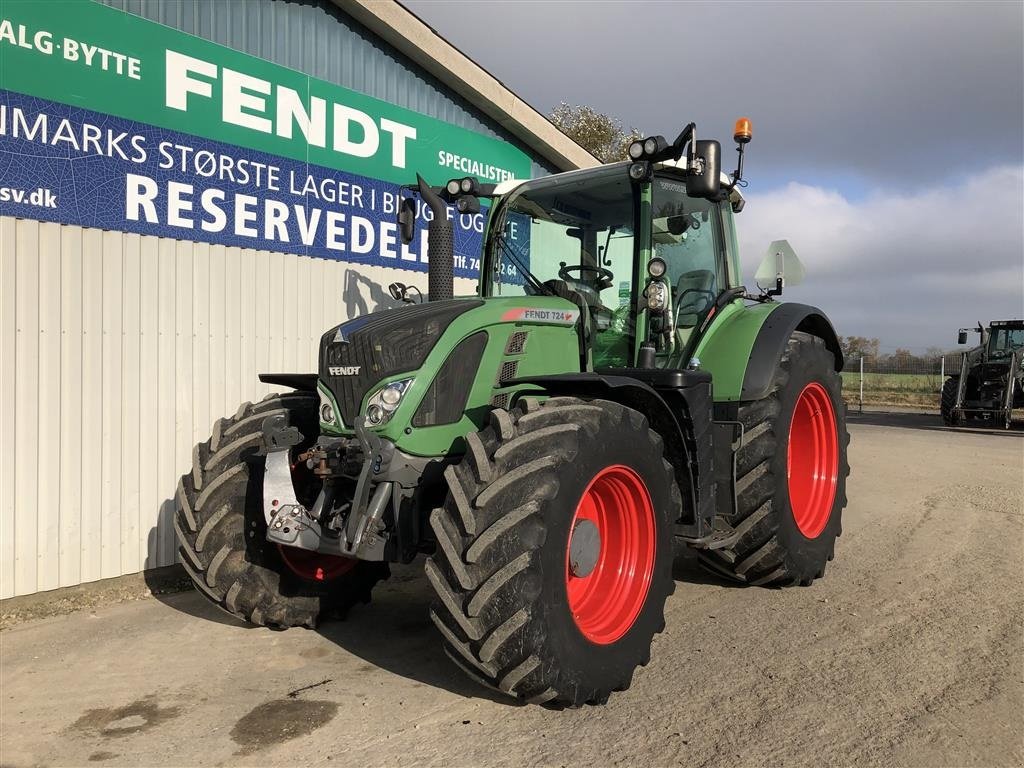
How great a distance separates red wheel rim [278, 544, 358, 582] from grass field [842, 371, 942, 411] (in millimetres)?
27002

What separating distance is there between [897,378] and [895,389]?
28.0 inches

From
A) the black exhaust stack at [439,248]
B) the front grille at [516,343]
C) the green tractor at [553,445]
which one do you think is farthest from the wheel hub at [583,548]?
the black exhaust stack at [439,248]

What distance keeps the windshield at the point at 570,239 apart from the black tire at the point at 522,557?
4.74 ft

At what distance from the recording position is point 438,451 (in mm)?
3619

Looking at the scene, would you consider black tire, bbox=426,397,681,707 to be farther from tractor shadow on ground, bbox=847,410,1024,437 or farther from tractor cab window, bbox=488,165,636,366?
tractor shadow on ground, bbox=847,410,1024,437

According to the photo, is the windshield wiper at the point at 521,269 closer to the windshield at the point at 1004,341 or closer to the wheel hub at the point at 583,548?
the wheel hub at the point at 583,548

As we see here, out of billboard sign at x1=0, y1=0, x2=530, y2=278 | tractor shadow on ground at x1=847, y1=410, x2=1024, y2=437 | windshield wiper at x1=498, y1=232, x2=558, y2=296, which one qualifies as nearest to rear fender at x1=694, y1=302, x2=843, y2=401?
windshield wiper at x1=498, y1=232, x2=558, y2=296

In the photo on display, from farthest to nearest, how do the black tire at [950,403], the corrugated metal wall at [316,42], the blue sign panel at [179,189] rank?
the black tire at [950,403], the corrugated metal wall at [316,42], the blue sign panel at [179,189]

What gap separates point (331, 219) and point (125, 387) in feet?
7.42

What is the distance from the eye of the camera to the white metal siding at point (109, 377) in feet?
15.8

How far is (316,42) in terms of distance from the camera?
6.66m

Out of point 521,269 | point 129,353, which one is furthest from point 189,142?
point 521,269

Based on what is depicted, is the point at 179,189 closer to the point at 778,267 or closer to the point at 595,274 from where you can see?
the point at 595,274

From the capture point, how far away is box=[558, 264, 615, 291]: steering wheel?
464cm
